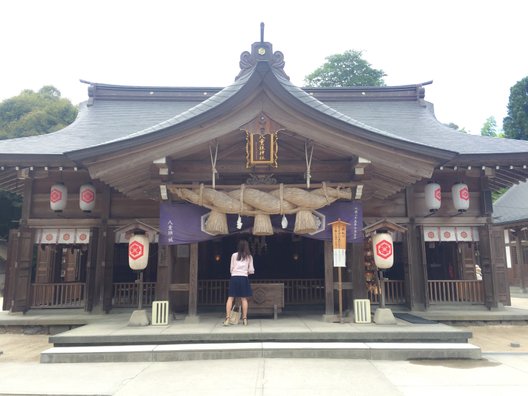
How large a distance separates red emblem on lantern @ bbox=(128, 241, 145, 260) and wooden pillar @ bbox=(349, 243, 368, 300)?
4.60 meters

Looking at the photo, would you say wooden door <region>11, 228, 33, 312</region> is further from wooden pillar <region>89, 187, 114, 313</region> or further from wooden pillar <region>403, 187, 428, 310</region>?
wooden pillar <region>403, 187, 428, 310</region>

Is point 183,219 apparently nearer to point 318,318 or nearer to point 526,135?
point 318,318

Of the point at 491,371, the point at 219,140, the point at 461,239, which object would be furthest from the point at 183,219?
the point at 461,239

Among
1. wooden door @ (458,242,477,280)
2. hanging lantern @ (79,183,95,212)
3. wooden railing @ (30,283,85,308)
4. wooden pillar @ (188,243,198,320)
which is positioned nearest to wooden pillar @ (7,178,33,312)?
wooden railing @ (30,283,85,308)

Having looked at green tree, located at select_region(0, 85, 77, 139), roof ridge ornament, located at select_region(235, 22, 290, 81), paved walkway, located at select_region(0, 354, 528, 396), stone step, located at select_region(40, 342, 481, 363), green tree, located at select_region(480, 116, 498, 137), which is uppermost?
green tree, located at select_region(480, 116, 498, 137)

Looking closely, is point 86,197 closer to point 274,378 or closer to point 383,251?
point 274,378

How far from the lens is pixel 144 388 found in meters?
4.89

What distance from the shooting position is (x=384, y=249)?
7.92m

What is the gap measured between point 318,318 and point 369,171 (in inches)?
138

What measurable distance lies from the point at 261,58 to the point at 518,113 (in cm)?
3568

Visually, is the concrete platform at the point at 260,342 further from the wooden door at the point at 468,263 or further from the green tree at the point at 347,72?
the green tree at the point at 347,72

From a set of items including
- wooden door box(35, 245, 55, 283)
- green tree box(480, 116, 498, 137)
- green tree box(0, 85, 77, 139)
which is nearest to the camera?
wooden door box(35, 245, 55, 283)

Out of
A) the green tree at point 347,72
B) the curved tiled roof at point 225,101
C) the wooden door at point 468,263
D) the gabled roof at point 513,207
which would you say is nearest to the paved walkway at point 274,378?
the curved tiled roof at point 225,101

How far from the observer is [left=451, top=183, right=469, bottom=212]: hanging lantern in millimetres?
10375
